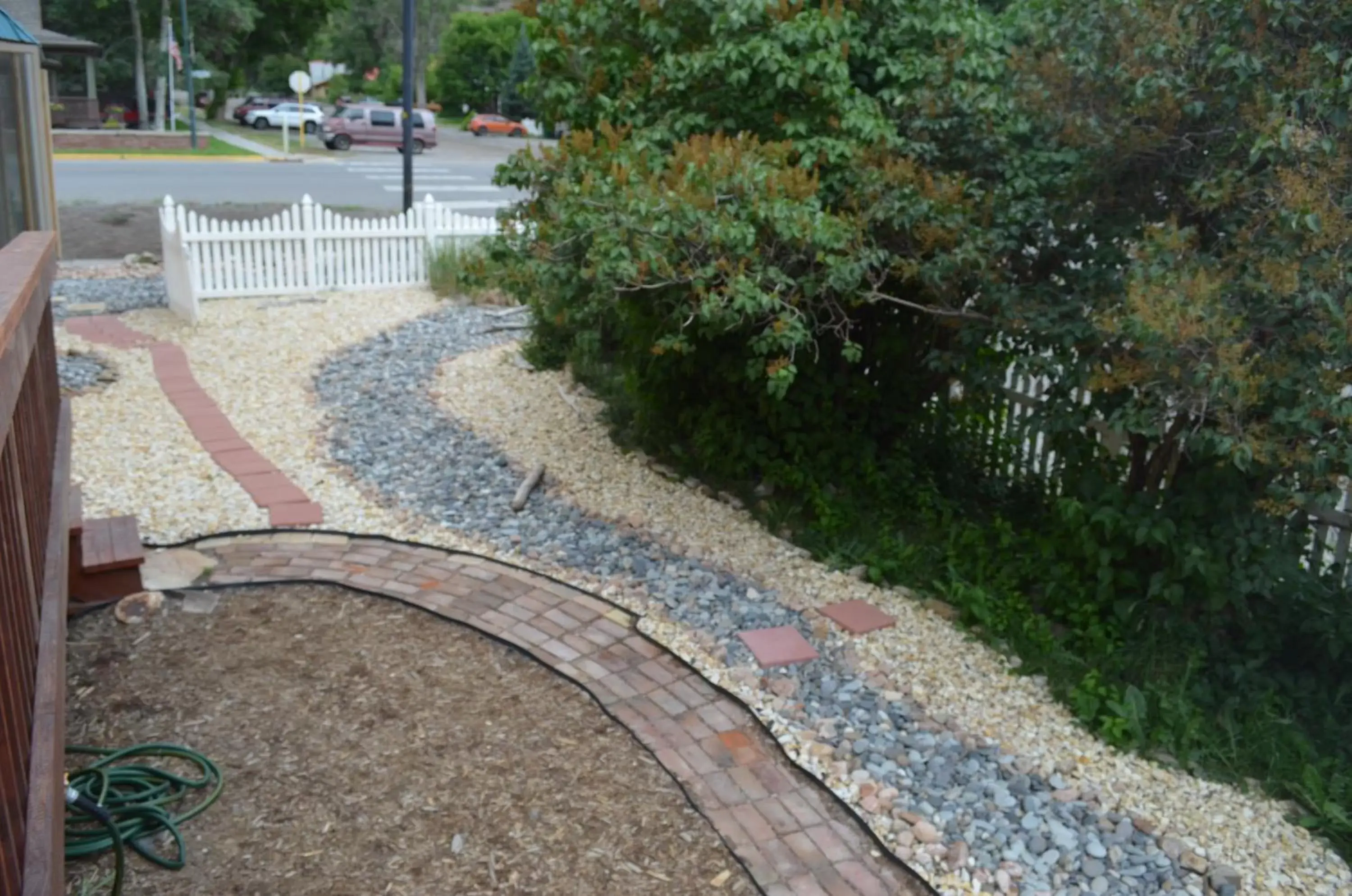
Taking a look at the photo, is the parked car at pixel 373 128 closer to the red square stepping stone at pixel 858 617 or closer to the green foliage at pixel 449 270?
the green foliage at pixel 449 270

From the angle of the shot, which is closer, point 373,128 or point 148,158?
point 148,158

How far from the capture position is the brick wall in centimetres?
2966

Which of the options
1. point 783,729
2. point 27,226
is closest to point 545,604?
point 783,729

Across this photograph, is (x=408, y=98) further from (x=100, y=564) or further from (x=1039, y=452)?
(x=100, y=564)

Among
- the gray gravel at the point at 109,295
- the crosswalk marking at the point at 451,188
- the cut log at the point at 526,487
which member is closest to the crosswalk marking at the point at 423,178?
the crosswalk marking at the point at 451,188

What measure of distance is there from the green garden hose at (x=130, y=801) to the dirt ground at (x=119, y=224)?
10824mm

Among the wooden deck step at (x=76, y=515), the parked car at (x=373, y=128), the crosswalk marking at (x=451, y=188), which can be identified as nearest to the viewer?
the wooden deck step at (x=76, y=515)

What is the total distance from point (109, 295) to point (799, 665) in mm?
9238

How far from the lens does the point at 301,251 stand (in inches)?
444

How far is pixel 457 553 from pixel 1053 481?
3021mm

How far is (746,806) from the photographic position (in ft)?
12.1

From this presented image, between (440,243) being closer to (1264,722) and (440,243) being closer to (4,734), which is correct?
(1264,722)

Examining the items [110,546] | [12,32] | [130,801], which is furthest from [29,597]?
[12,32]

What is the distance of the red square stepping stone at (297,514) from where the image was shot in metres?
5.71
